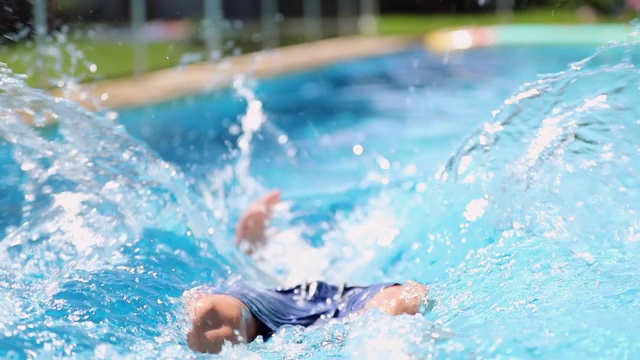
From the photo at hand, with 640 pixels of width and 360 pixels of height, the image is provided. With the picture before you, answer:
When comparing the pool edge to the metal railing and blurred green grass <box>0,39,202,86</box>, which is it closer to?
the metal railing

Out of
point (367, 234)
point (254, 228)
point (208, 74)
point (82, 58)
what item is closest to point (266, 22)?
point (208, 74)

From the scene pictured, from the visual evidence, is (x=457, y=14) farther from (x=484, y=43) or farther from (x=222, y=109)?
(x=222, y=109)

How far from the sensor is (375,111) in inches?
298

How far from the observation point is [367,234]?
157 inches

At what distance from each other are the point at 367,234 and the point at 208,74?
495 centimetres

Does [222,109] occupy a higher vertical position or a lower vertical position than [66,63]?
lower

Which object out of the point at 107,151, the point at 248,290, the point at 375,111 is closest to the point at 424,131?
the point at 375,111

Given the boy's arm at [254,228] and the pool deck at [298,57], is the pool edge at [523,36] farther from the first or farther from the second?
the boy's arm at [254,228]

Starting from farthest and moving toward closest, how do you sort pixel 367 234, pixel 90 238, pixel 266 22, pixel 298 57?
1. pixel 266 22
2. pixel 298 57
3. pixel 367 234
4. pixel 90 238

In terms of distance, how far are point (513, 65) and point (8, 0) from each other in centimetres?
621

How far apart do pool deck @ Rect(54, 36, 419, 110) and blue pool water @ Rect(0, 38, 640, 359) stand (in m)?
1.87

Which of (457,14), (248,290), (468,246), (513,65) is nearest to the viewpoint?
(248,290)

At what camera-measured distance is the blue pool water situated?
2395 millimetres

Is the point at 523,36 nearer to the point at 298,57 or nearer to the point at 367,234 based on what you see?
the point at 298,57
